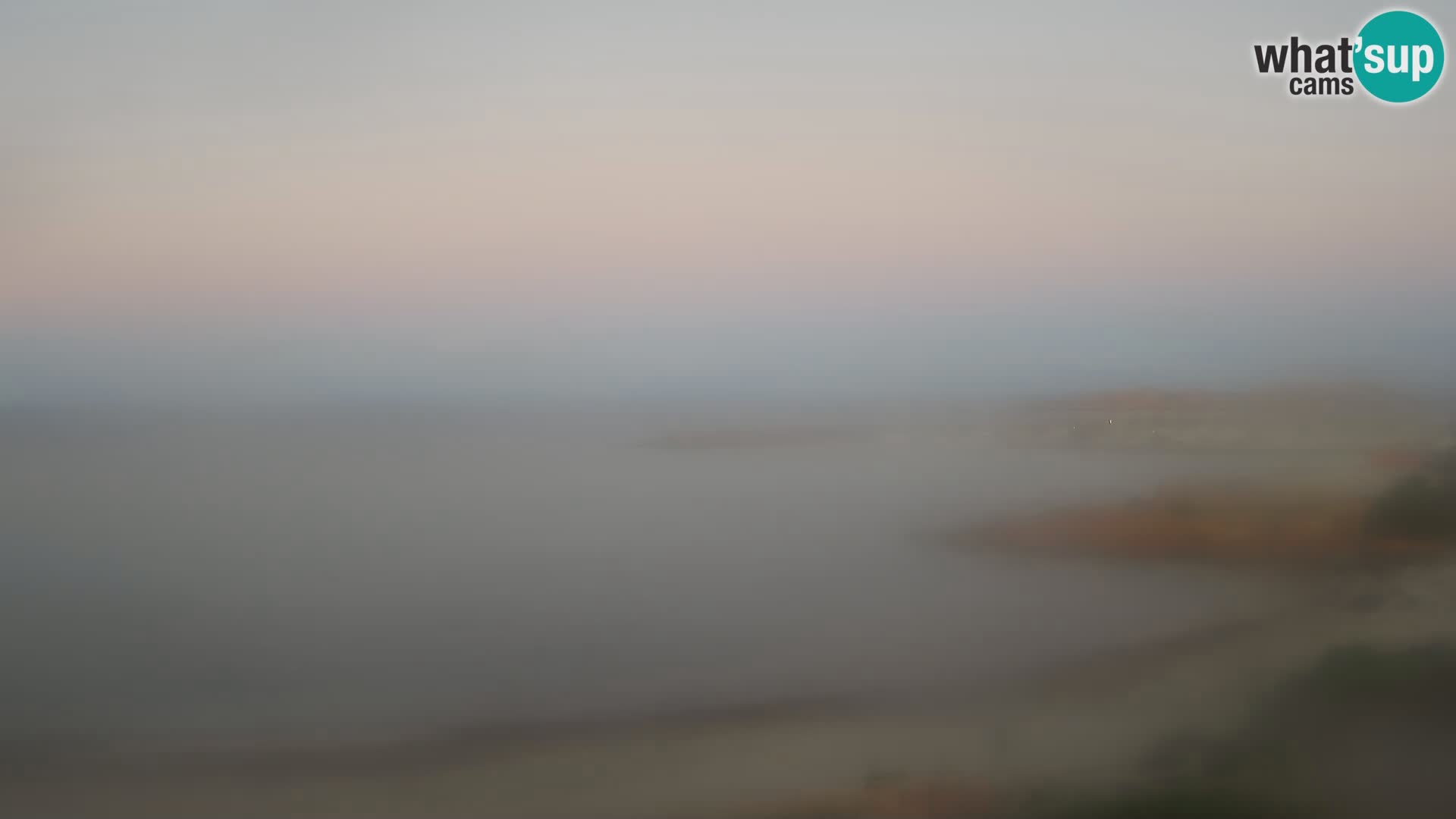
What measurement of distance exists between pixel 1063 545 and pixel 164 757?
1285mm

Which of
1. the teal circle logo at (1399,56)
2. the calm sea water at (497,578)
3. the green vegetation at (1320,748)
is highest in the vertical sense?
the teal circle logo at (1399,56)

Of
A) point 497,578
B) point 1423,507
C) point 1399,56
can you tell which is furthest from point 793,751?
point 1399,56

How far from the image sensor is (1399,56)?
1342 mm

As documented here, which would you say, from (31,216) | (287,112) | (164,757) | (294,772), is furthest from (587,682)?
(31,216)

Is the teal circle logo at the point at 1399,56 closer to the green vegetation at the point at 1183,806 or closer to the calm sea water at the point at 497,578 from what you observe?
the calm sea water at the point at 497,578

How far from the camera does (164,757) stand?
4.30 ft

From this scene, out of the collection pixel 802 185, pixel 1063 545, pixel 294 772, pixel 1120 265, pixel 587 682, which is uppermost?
pixel 802 185

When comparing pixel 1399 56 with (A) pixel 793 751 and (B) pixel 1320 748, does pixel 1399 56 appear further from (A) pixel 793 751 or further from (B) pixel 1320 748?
(A) pixel 793 751

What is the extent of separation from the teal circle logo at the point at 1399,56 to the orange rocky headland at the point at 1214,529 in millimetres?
581

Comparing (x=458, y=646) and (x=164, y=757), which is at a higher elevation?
(x=458, y=646)

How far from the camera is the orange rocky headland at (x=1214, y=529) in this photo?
1364mm

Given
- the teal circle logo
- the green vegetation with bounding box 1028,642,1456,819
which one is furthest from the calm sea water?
the teal circle logo

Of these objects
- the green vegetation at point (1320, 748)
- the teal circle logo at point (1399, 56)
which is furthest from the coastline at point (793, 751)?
the teal circle logo at point (1399, 56)

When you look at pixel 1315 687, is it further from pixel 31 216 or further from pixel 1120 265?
pixel 31 216
